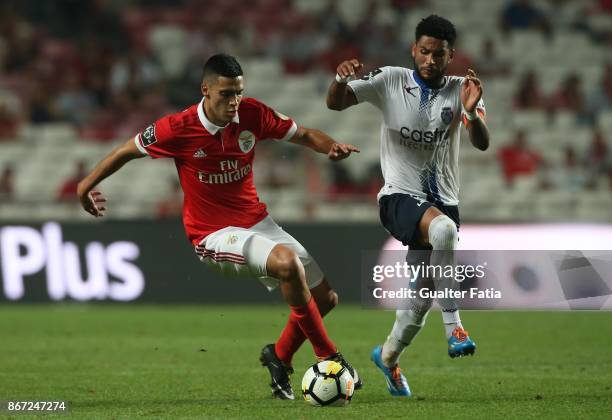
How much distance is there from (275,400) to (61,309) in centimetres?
901

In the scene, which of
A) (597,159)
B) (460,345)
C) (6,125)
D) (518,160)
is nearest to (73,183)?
(6,125)

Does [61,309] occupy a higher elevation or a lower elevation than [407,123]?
lower

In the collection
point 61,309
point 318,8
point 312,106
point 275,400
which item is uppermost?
point 318,8

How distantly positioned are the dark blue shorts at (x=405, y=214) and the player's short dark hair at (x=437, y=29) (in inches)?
42.3

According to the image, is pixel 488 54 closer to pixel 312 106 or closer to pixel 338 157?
pixel 312 106

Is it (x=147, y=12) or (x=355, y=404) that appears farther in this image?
(x=147, y=12)

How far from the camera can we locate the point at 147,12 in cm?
2270

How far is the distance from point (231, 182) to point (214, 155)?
0.24 m

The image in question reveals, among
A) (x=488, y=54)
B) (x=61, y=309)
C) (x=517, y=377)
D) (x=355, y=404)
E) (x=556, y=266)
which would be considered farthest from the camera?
(x=488, y=54)

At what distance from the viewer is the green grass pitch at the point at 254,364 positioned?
7426mm

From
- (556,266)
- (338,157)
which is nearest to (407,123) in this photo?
(338,157)

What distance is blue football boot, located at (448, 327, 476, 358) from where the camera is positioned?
7.38 metres

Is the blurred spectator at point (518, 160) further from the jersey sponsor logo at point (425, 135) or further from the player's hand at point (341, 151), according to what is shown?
the player's hand at point (341, 151)

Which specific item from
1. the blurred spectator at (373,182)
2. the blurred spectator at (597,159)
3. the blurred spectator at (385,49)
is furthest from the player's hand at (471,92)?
the blurred spectator at (385,49)
